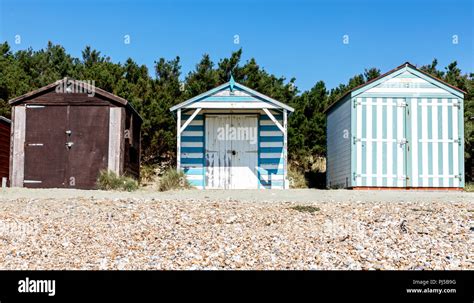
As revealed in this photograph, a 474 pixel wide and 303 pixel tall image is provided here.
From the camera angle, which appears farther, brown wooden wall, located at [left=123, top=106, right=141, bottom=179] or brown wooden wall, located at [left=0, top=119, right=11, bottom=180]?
brown wooden wall, located at [left=0, top=119, right=11, bottom=180]

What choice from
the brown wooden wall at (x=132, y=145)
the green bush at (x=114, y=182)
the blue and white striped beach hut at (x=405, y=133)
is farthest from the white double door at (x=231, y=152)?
the green bush at (x=114, y=182)

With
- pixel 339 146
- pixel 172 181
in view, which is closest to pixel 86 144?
pixel 172 181

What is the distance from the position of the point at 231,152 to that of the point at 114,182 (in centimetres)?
426

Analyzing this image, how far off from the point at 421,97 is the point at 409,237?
9.04 meters

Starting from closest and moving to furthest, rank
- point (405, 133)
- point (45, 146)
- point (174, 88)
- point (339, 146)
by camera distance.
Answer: point (405, 133) < point (45, 146) < point (339, 146) < point (174, 88)

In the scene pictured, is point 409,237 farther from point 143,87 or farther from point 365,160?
point 143,87

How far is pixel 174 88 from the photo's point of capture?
946 inches

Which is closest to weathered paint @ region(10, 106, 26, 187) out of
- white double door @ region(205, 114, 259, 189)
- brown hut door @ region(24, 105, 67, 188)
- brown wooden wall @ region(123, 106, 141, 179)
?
brown hut door @ region(24, 105, 67, 188)

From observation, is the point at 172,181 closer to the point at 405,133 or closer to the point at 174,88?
the point at 405,133

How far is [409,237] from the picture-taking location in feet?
26.9

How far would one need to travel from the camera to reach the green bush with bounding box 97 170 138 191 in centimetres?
1452

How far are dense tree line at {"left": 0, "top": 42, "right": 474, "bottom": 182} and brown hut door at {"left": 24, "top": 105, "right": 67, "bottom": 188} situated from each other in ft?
17.6

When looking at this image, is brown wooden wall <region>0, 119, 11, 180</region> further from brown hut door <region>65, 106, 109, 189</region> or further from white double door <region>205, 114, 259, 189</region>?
white double door <region>205, 114, 259, 189</region>
